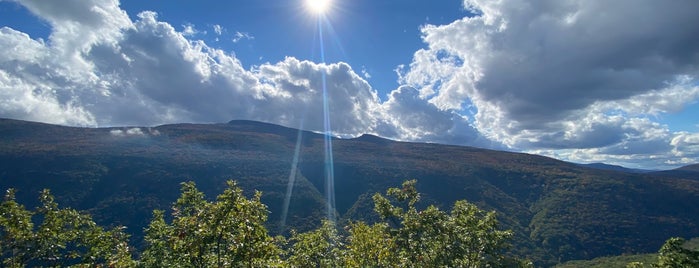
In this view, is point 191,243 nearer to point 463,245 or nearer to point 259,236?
point 259,236

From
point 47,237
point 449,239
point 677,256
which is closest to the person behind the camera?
point 47,237

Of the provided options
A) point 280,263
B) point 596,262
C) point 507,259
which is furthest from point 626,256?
point 280,263

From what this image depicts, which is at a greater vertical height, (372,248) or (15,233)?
(15,233)

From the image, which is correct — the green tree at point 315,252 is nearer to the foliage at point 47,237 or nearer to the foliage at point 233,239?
the foliage at point 233,239

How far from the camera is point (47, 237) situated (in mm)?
15172

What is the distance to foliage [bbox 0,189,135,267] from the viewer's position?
14.5 m

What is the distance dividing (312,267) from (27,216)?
588 inches

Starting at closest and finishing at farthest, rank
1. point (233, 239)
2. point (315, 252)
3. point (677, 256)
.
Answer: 1. point (233, 239)
2. point (677, 256)
3. point (315, 252)

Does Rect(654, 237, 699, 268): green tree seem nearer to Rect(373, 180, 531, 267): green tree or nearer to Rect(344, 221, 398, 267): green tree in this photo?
Rect(373, 180, 531, 267): green tree

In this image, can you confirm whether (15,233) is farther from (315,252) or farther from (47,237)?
(315,252)

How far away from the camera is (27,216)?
48.8 ft

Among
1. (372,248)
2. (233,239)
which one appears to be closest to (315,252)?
(372,248)

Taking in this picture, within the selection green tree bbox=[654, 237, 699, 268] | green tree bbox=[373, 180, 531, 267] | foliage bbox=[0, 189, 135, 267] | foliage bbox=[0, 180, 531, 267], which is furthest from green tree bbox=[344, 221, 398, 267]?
green tree bbox=[654, 237, 699, 268]

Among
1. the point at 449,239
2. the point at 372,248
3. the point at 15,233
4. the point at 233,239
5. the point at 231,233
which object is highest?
the point at 231,233
